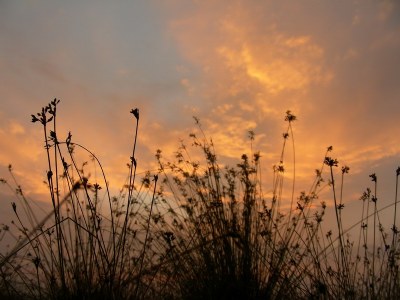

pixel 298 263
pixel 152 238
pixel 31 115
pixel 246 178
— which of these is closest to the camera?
pixel 31 115

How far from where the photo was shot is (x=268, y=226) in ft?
11.4

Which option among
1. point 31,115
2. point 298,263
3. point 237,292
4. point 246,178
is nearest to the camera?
point 31,115

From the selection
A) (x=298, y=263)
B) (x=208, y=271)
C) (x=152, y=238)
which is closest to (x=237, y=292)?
(x=208, y=271)

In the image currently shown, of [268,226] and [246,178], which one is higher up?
[246,178]

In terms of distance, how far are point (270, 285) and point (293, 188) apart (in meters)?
1.05

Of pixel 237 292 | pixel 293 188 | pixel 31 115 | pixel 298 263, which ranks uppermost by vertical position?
pixel 293 188

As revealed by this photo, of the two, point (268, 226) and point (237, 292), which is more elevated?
point (268, 226)

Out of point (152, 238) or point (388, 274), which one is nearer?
point (388, 274)

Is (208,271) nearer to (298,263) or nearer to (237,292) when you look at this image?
(237,292)

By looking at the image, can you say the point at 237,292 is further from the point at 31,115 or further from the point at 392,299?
the point at 31,115

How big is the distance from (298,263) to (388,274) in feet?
2.78

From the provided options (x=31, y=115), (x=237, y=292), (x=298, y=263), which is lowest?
(x=237, y=292)

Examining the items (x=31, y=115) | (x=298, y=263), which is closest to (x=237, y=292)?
(x=298, y=263)

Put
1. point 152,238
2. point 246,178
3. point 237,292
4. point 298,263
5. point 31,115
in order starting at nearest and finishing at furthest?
point 31,115, point 237,292, point 298,263, point 246,178, point 152,238
